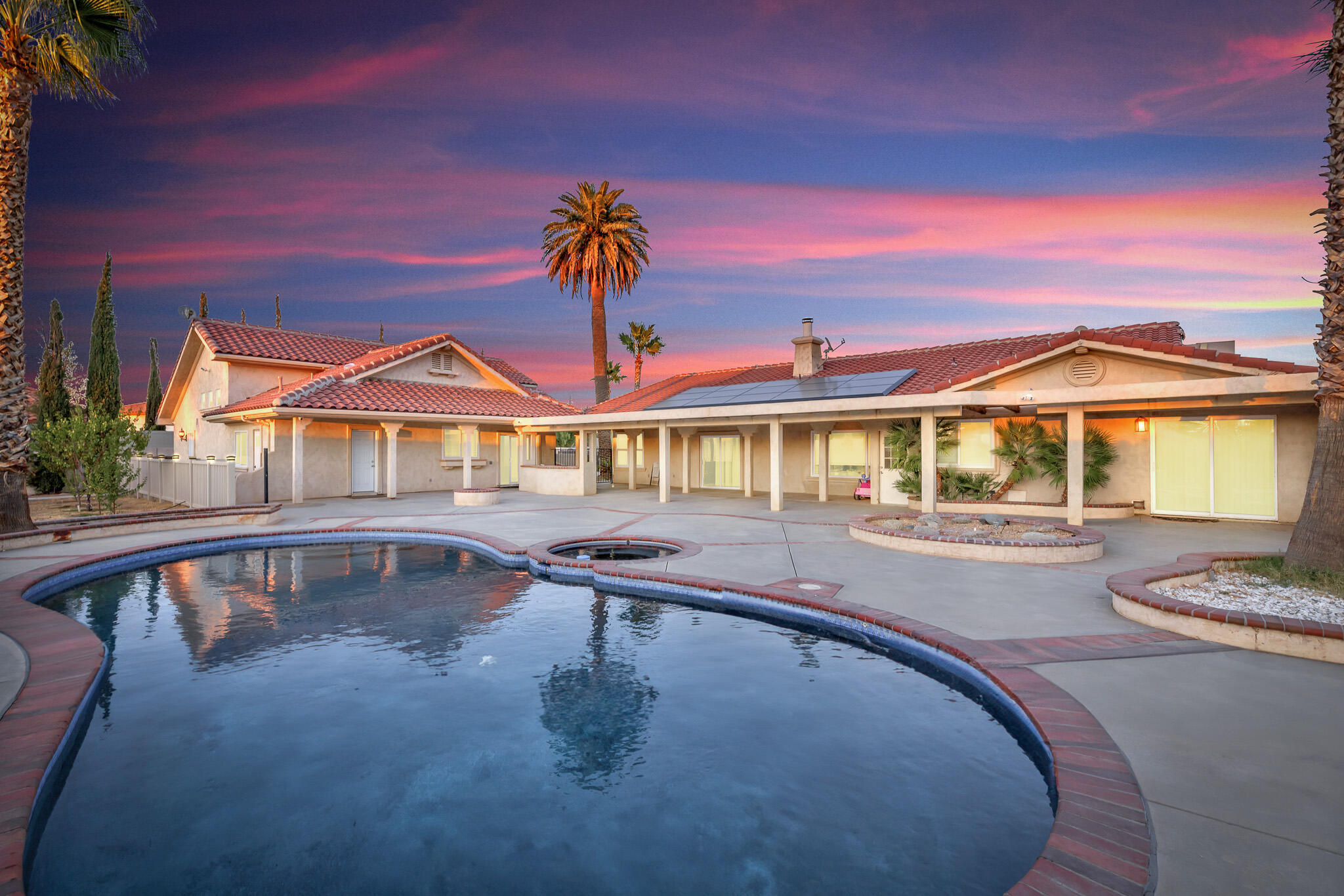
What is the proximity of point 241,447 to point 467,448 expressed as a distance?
335 inches

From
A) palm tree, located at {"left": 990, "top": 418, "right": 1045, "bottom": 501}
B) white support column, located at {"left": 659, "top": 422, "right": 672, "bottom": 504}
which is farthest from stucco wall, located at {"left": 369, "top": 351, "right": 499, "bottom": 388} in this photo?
palm tree, located at {"left": 990, "top": 418, "right": 1045, "bottom": 501}

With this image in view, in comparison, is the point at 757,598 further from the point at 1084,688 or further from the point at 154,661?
the point at 154,661

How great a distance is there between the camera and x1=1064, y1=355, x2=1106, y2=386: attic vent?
13.5 metres

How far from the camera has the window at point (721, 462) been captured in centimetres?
2364

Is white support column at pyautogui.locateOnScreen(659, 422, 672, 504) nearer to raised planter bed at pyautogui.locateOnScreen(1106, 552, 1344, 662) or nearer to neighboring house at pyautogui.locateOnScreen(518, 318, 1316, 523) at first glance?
neighboring house at pyautogui.locateOnScreen(518, 318, 1316, 523)

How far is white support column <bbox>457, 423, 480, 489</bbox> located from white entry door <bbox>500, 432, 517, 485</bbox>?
2197 millimetres

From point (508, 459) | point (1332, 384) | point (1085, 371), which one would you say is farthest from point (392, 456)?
point (1332, 384)

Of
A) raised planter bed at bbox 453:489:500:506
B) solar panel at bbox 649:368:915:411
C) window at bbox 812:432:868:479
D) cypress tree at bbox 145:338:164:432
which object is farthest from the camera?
cypress tree at bbox 145:338:164:432

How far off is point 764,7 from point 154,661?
16.8 metres

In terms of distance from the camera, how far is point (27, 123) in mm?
12227

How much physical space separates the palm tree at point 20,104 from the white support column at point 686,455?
18.0 meters

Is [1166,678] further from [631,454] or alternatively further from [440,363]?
[440,363]

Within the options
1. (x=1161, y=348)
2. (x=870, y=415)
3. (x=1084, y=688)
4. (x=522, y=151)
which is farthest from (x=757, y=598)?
(x=522, y=151)

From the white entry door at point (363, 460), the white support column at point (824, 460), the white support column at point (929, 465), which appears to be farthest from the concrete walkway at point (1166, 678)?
the white entry door at point (363, 460)
